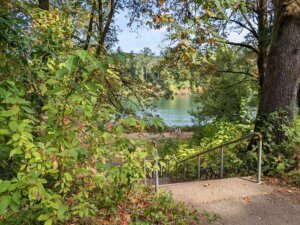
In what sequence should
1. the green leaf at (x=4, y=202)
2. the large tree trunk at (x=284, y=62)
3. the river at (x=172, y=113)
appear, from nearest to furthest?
the green leaf at (x=4, y=202)
the large tree trunk at (x=284, y=62)
the river at (x=172, y=113)

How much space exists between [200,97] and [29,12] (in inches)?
498

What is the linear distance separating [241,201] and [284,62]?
108 inches

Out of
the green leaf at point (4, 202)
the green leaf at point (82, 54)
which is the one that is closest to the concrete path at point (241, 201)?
the green leaf at point (4, 202)

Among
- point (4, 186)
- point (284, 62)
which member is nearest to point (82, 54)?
point (4, 186)

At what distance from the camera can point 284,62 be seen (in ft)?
18.2

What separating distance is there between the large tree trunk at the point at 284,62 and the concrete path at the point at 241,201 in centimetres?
133

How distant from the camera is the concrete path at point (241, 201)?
3.94 meters

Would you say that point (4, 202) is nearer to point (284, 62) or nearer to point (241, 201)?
point (241, 201)

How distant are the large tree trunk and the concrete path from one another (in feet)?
4.37

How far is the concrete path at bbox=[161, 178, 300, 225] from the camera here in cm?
394

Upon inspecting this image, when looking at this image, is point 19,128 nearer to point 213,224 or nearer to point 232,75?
point 213,224

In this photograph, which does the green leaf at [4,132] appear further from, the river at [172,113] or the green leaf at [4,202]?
the river at [172,113]

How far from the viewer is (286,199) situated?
4.55 m

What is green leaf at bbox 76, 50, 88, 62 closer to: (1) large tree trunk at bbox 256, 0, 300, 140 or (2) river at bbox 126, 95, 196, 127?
(2) river at bbox 126, 95, 196, 127
